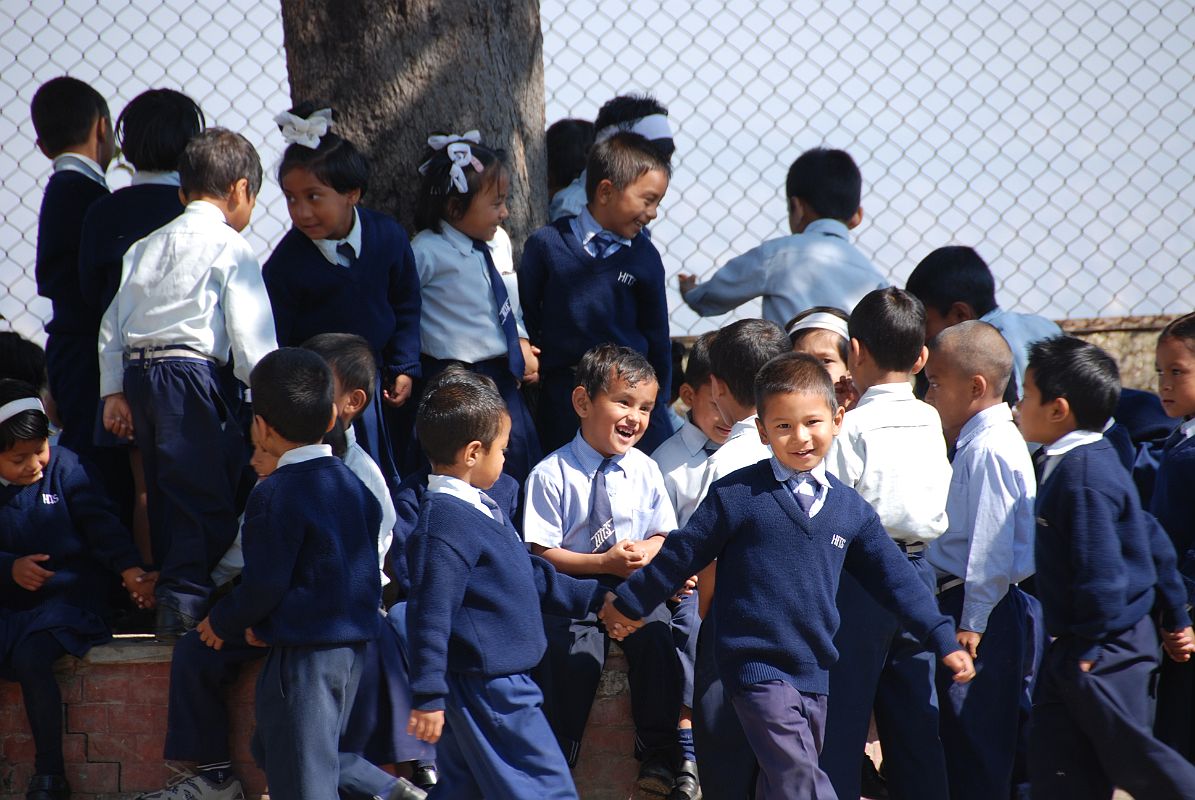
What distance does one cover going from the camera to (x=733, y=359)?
12.0 feet

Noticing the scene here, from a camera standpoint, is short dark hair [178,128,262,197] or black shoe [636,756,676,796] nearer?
black shoe [636,756,676,796]

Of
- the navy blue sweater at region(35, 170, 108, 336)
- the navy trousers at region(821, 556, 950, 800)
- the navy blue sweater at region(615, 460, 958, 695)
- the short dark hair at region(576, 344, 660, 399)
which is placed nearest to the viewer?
the navy blue sweater at region(615, 460, 958, 695)

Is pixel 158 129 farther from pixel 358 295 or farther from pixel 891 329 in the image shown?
pixel 891 329

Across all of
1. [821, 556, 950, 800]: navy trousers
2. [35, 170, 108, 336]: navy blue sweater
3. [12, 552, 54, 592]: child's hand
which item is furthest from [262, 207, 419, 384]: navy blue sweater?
[821, 556, 950, 800]: navy trousers

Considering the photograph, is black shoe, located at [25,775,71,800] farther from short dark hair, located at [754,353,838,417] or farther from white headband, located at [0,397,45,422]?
short dark hair, located at [754,353,838,417]

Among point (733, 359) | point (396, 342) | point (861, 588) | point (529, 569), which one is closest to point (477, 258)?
point (396, 342)

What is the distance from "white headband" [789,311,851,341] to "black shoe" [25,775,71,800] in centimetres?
259

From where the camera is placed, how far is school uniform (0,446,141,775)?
354 centimetres

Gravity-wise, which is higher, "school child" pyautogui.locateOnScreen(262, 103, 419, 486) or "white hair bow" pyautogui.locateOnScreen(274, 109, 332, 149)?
"white hair bow" pyautogui.locateOnScreen(274, 109, 332, 149)

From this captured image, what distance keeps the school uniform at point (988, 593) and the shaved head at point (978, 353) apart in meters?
0.17

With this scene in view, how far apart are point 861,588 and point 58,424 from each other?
299 cm

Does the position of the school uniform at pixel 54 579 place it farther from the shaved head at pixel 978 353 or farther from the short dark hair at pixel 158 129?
the shaved head at pixel 978 353

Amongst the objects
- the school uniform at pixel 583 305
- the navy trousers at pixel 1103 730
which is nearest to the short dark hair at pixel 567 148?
the school uniform at pixel 583 305

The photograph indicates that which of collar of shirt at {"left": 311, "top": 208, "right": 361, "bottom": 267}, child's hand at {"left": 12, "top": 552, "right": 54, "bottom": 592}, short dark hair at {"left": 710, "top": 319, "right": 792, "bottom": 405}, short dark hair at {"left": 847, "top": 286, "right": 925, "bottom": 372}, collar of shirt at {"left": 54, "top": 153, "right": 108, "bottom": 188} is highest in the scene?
collar of shirt at {"left": 54, "top": 153, "right": 108, "bottom": 188}
